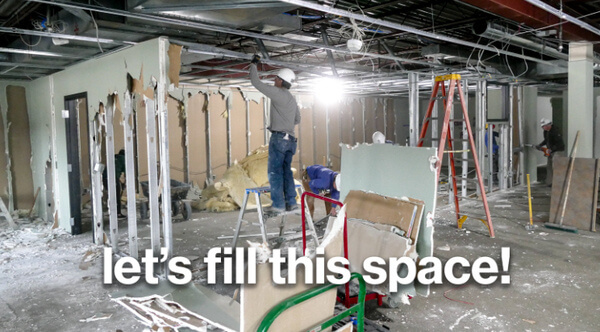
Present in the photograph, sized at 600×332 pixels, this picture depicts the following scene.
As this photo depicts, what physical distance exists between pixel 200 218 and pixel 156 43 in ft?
12.0

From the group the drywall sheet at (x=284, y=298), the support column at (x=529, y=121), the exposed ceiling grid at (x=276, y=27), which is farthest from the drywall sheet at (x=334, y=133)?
the drywall sheet at (x=284, y=298)

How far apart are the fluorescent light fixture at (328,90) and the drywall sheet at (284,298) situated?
20.6ft

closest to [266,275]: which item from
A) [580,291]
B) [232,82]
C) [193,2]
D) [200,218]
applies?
[193,2]

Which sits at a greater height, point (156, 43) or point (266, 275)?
point (156, 43)

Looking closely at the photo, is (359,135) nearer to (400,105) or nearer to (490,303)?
(400,105)

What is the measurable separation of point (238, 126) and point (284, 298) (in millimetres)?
8042

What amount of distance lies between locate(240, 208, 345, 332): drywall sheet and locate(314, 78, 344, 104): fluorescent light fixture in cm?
628

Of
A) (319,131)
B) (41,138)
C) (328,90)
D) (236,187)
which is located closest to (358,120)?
(319,131)

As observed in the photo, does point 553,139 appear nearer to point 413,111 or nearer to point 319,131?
point 413,111

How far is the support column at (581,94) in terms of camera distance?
5781 millimetres

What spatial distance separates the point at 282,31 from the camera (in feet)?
13.6

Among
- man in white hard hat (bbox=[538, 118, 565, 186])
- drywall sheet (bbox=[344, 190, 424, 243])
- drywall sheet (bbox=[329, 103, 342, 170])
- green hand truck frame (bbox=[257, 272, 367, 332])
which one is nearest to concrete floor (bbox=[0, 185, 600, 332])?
drywall sheet (bbox=[344, 190, 424, 243])

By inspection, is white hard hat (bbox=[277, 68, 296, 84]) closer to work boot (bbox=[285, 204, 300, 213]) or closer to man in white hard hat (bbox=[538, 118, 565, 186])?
work boot (bbox=[285, 204, 300, 213])

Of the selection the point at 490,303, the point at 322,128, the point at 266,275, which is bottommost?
the point at 490,303
